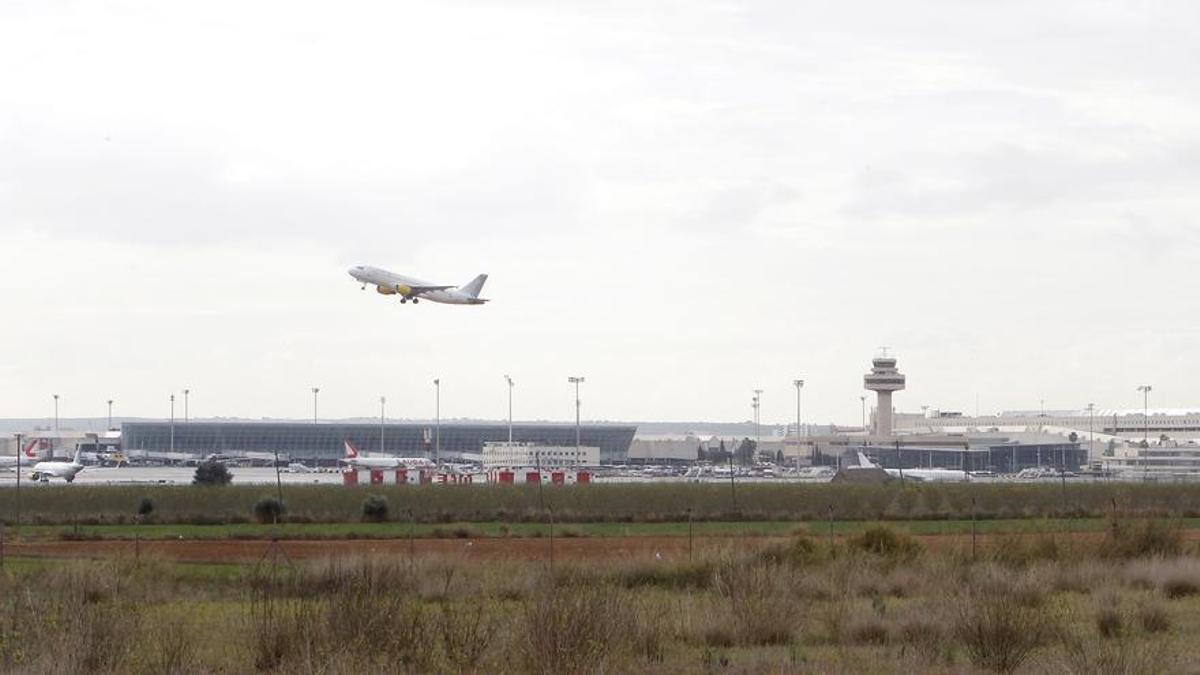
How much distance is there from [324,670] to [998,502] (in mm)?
68200

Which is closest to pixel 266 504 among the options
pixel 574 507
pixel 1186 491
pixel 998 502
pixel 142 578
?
pixel 574 507

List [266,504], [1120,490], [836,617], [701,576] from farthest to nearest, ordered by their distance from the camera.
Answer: [1120,490]
[266,504]
[701,576]
[836,617]

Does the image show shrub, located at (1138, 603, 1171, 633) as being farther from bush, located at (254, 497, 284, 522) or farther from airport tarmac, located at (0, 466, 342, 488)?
airport tarmac, located at (0, 466, 342, 488)

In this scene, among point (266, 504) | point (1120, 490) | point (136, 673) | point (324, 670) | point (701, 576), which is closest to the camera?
point (324, 670)

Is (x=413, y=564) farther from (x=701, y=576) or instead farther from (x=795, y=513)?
(x=795, y=513)

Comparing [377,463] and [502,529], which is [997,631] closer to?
[502,529]

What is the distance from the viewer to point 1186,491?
289ft

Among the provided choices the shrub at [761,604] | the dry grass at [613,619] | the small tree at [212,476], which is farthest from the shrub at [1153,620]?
the small tree at [212,476]

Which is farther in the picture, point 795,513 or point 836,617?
point 795,513

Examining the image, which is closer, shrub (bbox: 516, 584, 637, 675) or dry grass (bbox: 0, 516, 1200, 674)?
shrub (bbox: 516, 584, 637, 675)

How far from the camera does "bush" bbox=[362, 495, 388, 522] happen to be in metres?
70.6

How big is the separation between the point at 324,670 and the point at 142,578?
660 inches

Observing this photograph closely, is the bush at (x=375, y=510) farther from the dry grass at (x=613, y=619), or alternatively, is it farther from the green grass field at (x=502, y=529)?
the dry grass at (x=613, y=619)

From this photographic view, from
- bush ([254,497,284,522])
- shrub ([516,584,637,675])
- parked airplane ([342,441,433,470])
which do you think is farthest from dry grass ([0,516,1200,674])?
parked airplane ([342,441,433,470])
